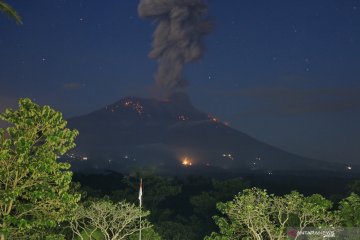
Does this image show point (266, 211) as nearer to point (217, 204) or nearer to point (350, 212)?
point (217, 204)

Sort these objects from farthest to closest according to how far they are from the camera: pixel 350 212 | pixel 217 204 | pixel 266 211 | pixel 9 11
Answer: pixel 350 212, pixel 217 204, pixel 266 211, pixel 9 11

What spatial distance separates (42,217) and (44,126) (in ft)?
11.7

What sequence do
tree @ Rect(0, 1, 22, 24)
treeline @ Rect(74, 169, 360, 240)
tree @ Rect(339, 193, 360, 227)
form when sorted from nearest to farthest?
tree @ Rect(0, 1, 22, 24) → treeline @ Rect(74, 169, 360, 240) → tree @ Rect(339, 193, 360, 227)

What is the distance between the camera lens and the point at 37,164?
55.2 feet

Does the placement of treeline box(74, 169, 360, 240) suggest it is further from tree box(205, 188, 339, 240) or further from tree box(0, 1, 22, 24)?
tree box(0, 1, 22, 24)

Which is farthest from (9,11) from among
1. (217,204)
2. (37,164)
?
(217,204)

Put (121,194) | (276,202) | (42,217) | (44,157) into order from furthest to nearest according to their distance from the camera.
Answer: (121,194) < (276,202) < (42,217) < (44,157)

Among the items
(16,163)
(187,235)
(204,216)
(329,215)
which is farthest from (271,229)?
(204,216)

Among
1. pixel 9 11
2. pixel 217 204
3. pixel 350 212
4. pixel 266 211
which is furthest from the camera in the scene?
pixel 350 212

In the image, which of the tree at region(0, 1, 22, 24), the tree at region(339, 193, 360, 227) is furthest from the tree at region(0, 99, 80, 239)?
the tree at region(339, 193, 360, 227)

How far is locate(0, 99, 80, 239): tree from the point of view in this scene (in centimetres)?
1712

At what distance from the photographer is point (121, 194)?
60531 millimetres

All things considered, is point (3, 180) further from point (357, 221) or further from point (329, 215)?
point (357, 221)

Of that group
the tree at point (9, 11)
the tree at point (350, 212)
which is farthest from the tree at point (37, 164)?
the tree at point (350, 212)
